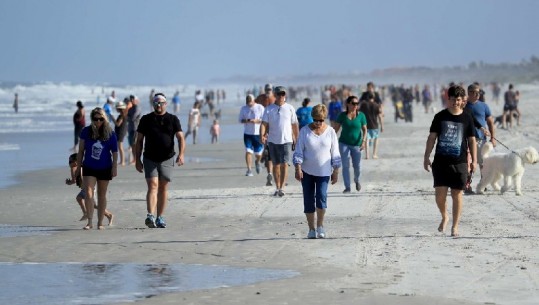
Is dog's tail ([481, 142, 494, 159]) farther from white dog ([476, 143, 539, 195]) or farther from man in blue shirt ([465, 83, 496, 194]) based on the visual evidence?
man in blue shirt ([465, 83, 496, 194])

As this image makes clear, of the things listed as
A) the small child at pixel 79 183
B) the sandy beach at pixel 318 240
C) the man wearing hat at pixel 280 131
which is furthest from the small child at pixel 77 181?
the man wearing hat at pixel 280 131

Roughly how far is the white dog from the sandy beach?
29 cm

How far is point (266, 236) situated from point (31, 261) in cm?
284

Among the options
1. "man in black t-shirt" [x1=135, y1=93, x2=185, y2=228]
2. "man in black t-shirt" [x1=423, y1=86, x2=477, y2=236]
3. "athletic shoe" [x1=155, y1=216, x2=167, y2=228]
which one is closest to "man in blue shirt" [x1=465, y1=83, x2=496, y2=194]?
"man in black t-shirt" [x1=423, y1=86, x2=477, y2=236]

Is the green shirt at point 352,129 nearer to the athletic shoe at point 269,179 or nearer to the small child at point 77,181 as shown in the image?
the athletic shoe at point 269,179

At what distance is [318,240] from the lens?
12422mm

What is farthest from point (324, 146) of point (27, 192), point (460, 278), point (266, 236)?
point (27, 192)

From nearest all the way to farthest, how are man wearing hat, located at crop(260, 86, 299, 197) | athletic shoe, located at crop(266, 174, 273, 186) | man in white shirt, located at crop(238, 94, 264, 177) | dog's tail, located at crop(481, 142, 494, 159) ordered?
dog's tail, located at crop(481, 142, 494, 159)
man wearing hat, located at crop(260, 86, 299, 197)
athletic shoe, located at crop(266, 174, 273, 186)
man in white shirt, located at crop(238, 94, 264, 177)

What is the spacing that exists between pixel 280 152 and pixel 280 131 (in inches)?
12.2

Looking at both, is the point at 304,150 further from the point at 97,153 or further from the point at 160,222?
the point at 97,153

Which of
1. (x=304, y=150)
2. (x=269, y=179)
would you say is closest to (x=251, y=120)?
(x=269, y=179)

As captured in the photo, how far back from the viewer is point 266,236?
509 inches

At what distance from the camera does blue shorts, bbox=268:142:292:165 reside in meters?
16.8

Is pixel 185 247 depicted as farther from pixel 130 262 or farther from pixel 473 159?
pixel 473 159
